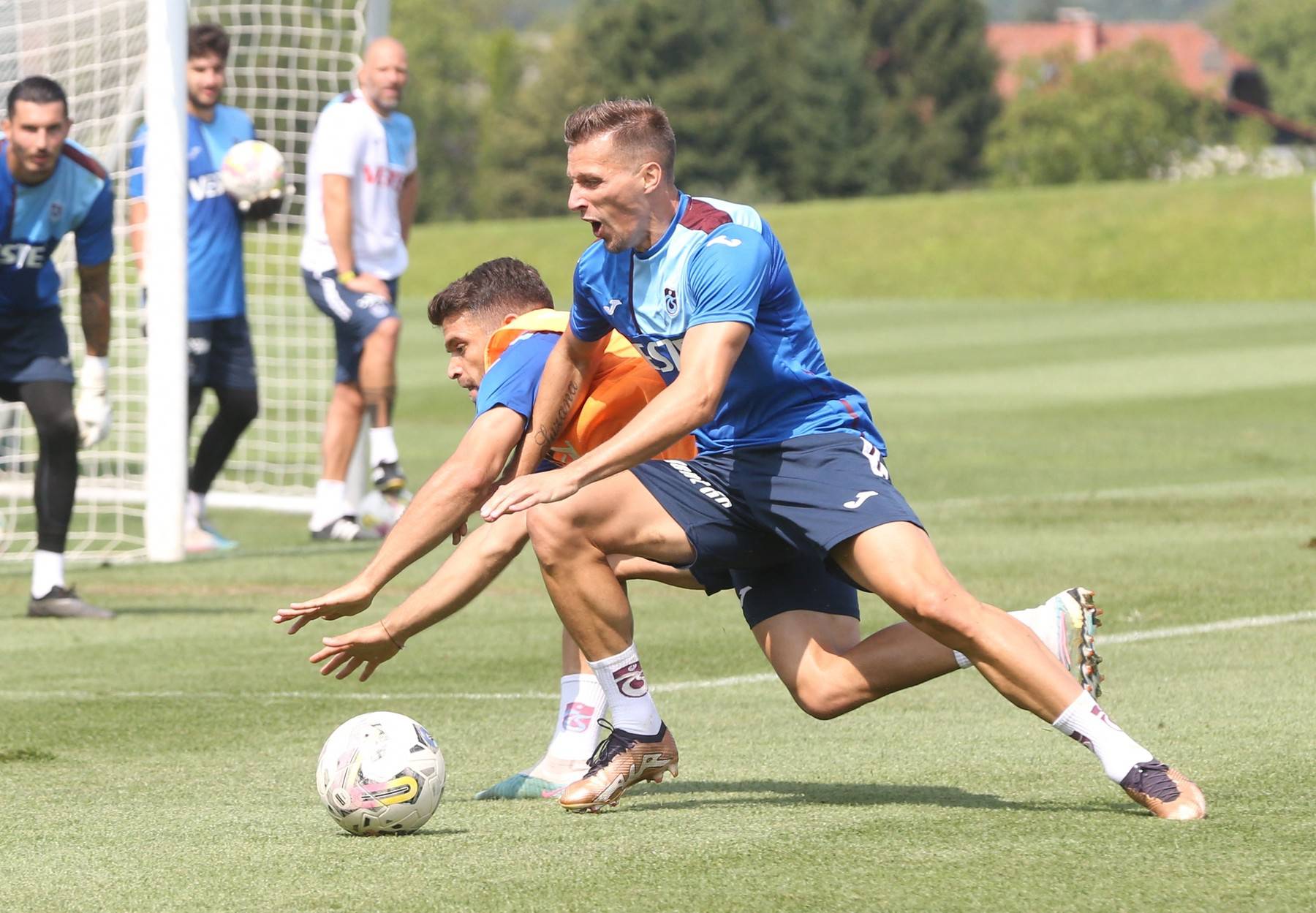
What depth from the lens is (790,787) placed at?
18.9 ft

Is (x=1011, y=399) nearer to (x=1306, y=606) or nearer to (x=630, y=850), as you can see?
(x=1306, y=606)

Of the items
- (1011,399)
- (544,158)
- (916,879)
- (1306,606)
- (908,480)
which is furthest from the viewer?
(544,158)

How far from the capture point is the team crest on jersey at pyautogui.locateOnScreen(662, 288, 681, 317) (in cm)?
532

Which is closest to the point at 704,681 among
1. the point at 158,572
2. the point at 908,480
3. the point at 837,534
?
the point at 837,534

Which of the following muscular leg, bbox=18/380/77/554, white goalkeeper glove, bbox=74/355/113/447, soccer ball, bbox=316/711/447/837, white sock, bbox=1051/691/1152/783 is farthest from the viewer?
white goalkeeper glove, bbox=74/355/113/447

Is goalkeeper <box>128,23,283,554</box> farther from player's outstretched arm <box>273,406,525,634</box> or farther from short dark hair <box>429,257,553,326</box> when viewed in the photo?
player's outstretched arm <box>273,406,525,634</box>

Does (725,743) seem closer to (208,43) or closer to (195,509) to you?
(195,509)

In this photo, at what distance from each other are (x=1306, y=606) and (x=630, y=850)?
4765 mm

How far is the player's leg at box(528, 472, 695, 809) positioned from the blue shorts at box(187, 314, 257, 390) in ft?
22.7

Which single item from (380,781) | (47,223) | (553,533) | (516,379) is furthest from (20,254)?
(380,781)

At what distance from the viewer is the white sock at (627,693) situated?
5.59 m

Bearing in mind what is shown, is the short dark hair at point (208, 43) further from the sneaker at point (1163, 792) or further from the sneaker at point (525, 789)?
the sneaker at point (1163, 792)

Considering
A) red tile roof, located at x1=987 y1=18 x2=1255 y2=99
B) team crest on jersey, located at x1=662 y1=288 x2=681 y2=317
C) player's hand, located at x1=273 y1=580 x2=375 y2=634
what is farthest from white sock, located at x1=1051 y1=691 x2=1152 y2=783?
red tile roof, located at x1=987 y1=18 x2=1255 y2=99

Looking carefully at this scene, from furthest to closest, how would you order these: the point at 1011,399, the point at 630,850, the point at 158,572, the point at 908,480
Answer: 1. the point at 1011,399
2. the point at 908,480
3. the point at 158,572
4. the point at 630,850
